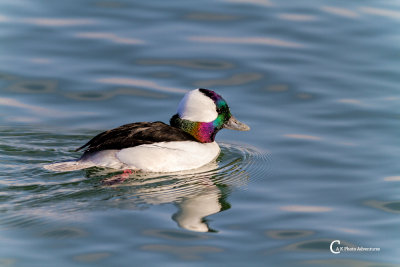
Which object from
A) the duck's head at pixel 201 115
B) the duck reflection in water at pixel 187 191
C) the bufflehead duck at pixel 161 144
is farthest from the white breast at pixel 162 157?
the duck's head at pixel 201 115

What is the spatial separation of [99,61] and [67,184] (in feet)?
15.2

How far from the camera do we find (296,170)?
35.3 feet

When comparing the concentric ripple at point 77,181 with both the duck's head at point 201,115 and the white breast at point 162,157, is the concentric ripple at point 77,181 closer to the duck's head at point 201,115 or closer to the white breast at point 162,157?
the white breast at point 162,157

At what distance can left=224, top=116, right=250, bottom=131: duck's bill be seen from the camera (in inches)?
458

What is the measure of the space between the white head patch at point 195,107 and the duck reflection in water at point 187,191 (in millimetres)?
688

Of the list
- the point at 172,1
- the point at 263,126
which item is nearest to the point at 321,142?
the point at 263,126

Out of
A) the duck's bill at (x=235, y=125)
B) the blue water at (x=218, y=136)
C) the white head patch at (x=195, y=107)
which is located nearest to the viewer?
the blue water at (x=218, y=136)

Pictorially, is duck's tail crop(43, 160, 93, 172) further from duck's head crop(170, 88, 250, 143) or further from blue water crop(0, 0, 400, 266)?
duck's head crop(170, 88, 250, 143)

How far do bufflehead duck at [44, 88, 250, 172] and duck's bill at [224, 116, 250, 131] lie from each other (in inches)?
13.1

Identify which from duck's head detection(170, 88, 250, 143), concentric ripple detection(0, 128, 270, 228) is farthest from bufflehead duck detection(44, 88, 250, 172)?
concentric ripple detection(0, 128, 270, 228)

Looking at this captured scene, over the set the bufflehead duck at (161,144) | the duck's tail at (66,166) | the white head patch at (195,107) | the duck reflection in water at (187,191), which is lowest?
the duck reflection in water at (187,191)

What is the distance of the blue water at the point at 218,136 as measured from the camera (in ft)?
27.7

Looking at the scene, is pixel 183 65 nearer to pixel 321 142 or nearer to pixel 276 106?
pixel 276 106

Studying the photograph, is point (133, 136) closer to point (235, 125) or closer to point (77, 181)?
point (77, 181)
